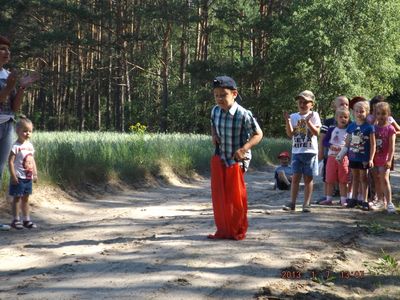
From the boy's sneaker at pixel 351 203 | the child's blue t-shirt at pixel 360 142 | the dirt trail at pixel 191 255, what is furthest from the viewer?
the boy's sneaker at pixel 351 203

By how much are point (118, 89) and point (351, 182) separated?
39.7m

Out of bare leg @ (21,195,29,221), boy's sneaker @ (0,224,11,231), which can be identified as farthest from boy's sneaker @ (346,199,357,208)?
boy's sneaker @ (0,224,11,231)

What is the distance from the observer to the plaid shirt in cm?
738

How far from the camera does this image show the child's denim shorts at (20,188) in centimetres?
823

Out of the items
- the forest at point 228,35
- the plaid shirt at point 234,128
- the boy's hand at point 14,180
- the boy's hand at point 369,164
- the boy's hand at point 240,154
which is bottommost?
the boy's hand at point 14,180

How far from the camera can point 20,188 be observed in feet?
27.1

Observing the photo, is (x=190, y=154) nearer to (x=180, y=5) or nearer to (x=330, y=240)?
(x=330, y=240)

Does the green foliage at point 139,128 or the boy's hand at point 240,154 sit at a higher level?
the green foliage at point 139,128

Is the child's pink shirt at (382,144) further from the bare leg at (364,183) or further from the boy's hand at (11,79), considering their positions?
the boy's hand at (11,79)

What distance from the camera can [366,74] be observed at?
4497 cm

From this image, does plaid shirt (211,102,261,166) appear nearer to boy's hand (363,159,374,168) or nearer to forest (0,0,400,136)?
boy's hand (363,159,374,168)

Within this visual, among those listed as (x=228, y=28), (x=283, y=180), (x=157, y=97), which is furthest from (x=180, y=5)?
(x=283, y=180)

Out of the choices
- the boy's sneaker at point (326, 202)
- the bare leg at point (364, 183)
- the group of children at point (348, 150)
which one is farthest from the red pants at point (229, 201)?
the boy's sneaker at point (326, 202)

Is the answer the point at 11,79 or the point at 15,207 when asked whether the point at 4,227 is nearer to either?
the point at 15,207
